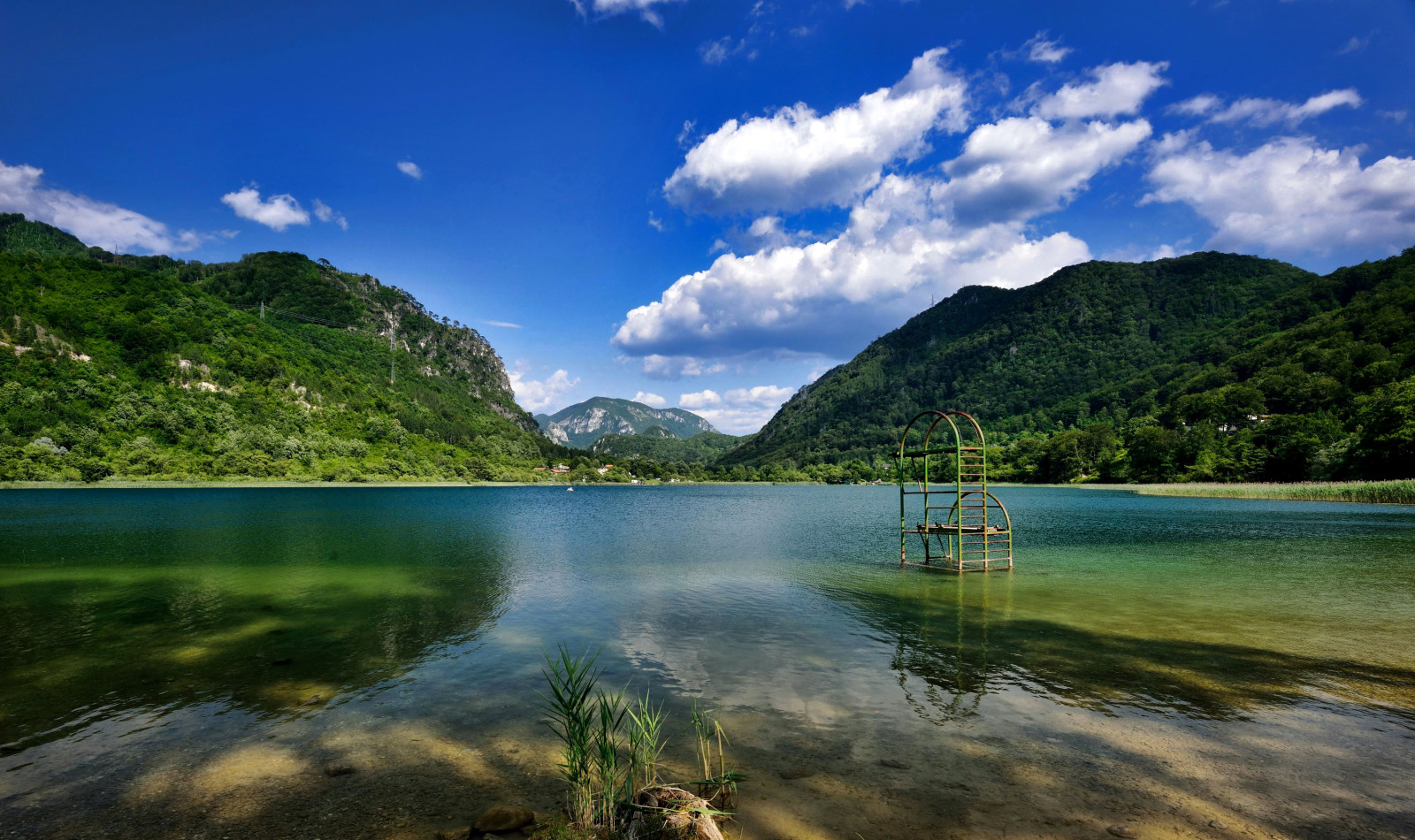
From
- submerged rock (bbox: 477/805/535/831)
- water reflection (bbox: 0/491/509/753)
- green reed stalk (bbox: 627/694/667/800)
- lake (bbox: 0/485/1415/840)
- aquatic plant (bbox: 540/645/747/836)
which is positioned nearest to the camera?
aquatic plant (bbox: 540/645/747/836)

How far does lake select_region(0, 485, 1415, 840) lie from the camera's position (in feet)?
22.3

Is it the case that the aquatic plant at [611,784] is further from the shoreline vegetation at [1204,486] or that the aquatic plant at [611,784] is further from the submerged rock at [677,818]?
the shoreline vegetation at [1204,486]

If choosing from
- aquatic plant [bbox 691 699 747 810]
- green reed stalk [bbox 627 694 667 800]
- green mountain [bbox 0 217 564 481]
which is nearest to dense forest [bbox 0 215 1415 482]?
green mountain [bbox 0 217 564 481]

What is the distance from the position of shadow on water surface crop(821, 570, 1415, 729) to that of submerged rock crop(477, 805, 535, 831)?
22.4 feet

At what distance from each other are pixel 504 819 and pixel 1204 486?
113 m

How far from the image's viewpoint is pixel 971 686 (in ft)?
37.4

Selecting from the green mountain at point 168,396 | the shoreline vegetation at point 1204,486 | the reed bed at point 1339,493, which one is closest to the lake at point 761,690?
the reed bed at point 1339,493

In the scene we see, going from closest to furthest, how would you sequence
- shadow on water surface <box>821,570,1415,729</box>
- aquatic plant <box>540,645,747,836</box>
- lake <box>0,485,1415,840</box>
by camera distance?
aquatic plant <box>540,645,747,836</box> < lake <box>0,485,1415,840</box> < shadow on water surface <box>821,570,1415,729</box>

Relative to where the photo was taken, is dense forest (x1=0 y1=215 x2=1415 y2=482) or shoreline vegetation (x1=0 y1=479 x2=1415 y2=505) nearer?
shoreline vegetation (x1=0 y1=479 x2=1415 y2=505)

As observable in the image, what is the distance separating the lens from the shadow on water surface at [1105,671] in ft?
33.8

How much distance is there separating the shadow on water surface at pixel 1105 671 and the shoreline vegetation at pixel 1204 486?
64.6 meters

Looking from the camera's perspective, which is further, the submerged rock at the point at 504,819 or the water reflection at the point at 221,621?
the water reflection at the point at 221,621

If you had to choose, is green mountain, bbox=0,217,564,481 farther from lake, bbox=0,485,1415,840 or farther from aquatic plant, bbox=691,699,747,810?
aquatic plant, bbox=691,699,747,810

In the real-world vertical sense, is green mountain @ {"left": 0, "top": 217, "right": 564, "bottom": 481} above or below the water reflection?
above
